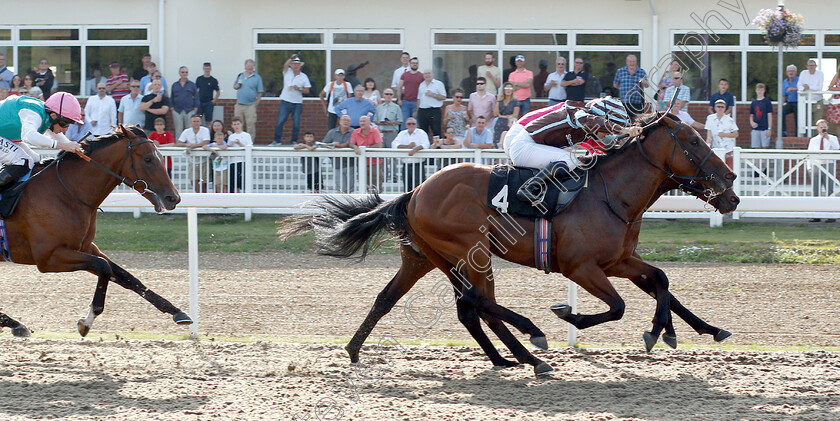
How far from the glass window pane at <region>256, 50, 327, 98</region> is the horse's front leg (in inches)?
353

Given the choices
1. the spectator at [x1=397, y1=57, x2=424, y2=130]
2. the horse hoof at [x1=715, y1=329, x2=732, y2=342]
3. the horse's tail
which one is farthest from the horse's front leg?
the spectator at [x1=397, y1=57, x2=424, y2=130]

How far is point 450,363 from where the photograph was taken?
557cm

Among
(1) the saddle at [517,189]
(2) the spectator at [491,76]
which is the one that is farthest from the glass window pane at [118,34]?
(1) the saddle at [517,189]

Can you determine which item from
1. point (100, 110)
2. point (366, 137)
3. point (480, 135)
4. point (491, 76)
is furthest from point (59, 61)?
point (480, 135)

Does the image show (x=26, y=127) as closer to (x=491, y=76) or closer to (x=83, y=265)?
(x=83, y=265)

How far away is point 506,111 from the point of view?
12.2 metres

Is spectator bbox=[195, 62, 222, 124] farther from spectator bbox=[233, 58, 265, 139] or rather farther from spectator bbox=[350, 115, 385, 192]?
spectator bbox=[350, 115, 385, 192]

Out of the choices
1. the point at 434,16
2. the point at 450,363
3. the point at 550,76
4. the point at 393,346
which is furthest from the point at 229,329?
the point at 434,16

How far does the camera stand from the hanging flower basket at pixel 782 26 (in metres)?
12.4

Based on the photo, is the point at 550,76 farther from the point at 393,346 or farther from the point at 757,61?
the point at 393,346

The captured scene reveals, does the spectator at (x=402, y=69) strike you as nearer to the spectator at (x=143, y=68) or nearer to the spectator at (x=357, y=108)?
the spectator at (x=357, y=108)

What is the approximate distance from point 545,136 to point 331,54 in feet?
30.7

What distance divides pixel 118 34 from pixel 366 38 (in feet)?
12.7

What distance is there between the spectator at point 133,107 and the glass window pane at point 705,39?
7.93 m
